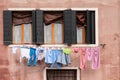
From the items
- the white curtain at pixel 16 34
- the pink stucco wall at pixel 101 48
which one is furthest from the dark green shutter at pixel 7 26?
the white curtain at pixel 16 34

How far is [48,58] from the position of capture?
25.5 metres

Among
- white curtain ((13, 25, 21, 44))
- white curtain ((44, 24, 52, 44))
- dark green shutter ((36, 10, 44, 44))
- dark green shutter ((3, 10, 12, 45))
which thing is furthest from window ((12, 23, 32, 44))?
white curtain ((44, 24, 52, 44))

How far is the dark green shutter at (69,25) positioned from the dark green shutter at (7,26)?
6.19 ft

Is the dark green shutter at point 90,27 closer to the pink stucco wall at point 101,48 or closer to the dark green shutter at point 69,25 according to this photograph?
the pink stucco wall at point 101,48

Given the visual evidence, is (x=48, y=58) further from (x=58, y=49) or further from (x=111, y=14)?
(x=111, y=14)

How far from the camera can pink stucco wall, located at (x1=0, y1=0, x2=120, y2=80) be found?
25.8 m

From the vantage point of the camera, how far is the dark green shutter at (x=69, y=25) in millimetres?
25703

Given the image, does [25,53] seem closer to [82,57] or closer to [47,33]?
[47,33]

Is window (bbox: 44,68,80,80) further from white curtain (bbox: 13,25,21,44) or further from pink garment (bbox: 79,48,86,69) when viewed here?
white curtain (bbox: 13,25,21,44)

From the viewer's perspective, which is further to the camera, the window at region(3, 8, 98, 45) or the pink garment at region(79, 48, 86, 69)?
the window at region(3, 8, 98, 45)

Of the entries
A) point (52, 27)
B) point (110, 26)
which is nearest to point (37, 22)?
point (52, 27)

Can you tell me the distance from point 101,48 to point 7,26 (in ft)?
10.9

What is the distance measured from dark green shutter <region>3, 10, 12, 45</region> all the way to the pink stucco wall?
6.1 inches

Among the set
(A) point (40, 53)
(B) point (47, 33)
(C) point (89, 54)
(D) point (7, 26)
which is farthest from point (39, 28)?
(C) point (89, 54)
